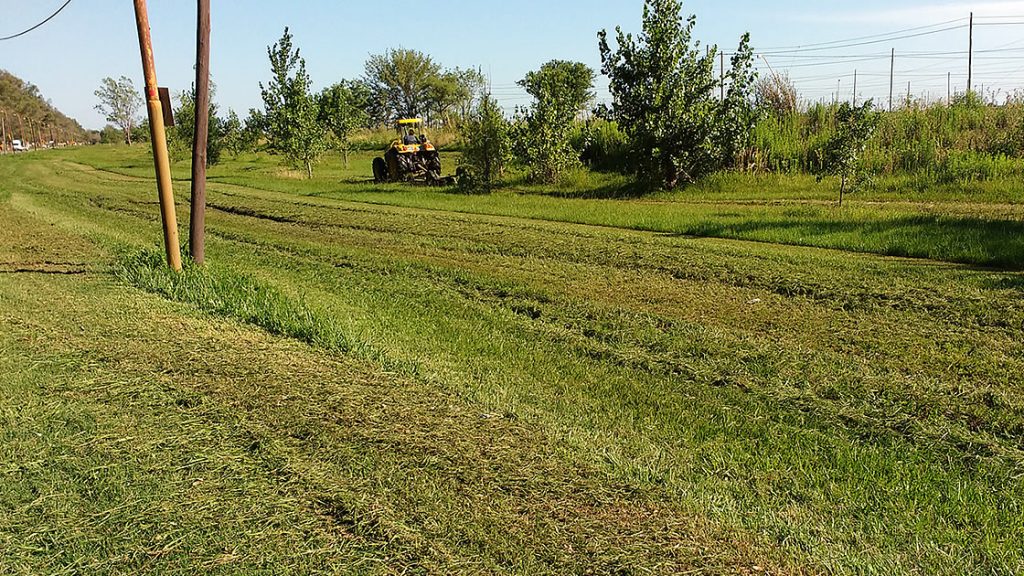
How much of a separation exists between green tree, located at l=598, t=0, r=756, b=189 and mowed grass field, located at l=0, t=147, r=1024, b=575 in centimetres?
842

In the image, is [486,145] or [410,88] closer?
[486,145]

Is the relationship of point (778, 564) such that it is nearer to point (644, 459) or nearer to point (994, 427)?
point (644, 459)

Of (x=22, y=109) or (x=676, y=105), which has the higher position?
(x=22, y=109)

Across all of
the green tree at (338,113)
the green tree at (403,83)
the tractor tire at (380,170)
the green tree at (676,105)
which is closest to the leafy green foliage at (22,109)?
the green tree at (403,83)

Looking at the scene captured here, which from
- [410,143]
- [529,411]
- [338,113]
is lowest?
[529,411]

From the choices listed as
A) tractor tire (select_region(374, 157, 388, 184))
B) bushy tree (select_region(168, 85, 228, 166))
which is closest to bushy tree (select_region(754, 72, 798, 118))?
tractor tire (select_region(374, 157, 388, 184))

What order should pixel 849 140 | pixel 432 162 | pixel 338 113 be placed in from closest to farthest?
pixel 849 140, pixel 432 162, pixel 338 113

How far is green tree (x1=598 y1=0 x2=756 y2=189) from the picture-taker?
60.0ft


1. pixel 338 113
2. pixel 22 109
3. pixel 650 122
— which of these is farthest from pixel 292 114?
pixel 22 109

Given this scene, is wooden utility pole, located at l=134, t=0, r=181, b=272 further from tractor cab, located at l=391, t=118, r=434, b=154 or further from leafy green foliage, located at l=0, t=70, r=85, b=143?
leafy green foliage, located at l=0, t=70, r=85, b=143

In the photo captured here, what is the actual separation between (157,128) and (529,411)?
6.27m

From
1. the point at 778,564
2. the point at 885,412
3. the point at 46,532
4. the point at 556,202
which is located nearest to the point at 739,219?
the point at 556,202

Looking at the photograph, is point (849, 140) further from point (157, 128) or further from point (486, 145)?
point (157, 128)

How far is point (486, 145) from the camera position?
21.1m
